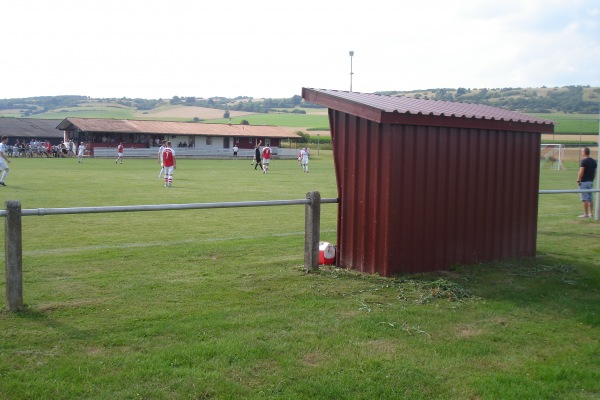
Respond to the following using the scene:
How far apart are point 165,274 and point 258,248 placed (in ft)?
8.27

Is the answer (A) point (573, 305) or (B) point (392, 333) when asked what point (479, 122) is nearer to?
(A) point (573, 305)

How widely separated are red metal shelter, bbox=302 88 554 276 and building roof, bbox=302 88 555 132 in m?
0.02

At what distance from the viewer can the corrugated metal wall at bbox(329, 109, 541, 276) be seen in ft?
28.1

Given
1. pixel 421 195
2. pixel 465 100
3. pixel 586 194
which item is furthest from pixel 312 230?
pixel 465 100

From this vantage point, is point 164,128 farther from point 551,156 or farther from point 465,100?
point 465,100

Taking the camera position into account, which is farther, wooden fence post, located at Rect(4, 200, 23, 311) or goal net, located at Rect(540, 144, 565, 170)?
goal net, located at Rect(540, 144, 565, 170)

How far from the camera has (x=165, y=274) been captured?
8.57 metres

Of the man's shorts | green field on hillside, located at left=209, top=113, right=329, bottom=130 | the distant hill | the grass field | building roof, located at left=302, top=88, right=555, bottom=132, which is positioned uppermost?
the distant hill

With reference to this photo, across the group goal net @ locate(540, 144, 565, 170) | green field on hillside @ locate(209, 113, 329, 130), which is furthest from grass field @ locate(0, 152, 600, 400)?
green field on hillside @ locate(209, 113, 329, 130)

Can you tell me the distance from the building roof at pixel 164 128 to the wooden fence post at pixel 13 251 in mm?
64628

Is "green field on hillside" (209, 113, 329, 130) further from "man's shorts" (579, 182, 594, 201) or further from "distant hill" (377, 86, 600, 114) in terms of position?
"man's shorts" (579, 182, 594, 201)

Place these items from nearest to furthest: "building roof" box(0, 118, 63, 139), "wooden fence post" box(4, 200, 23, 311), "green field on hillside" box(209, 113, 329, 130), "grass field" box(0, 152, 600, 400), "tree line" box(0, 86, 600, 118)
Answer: "grass field" box(0, 152, 600, 400)
"wooden fence post" box(4, 200, 23, 311)
"building roof" box(0, 118, 63, 139)
"tree line" box(0, 86, 600, 118)
"green field on hillside" box(209, 113, 329, 130)

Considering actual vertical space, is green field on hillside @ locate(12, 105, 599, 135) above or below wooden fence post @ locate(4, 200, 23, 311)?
above

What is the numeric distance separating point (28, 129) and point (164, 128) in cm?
1927
